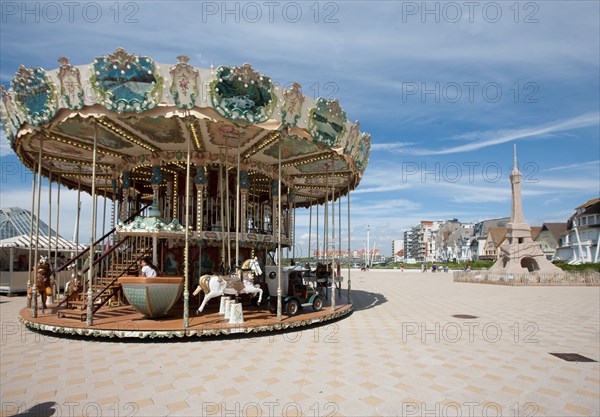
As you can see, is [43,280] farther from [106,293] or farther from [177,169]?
[177,169]

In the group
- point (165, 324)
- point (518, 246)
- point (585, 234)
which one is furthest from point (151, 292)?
point (585, 234)

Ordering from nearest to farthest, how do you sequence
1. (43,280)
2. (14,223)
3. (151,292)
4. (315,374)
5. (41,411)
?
1. (41,411)
2. (315,374)
3. (151,292)
4. (43,280)
5. (14,223)

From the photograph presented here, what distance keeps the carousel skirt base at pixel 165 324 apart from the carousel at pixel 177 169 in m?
0.05

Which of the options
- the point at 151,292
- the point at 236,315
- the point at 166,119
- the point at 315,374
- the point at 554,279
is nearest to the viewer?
the point at 315,374

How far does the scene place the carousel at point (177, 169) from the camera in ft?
31.4

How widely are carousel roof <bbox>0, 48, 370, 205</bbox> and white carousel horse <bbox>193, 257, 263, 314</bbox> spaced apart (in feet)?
12.6

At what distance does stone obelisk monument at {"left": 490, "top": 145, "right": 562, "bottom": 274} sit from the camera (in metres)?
38.9

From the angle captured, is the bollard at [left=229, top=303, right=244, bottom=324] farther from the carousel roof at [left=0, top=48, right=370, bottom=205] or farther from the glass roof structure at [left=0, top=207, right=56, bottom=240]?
the glass roof structure at [left=0, top=207, right=56, bottom=240]

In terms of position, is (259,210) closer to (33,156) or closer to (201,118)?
(201,118)

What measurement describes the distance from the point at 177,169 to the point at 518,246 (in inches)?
1434

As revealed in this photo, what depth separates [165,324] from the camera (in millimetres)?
10094

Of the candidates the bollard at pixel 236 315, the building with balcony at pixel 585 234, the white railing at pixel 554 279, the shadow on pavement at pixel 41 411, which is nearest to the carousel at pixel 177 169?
the bollard at pixel 236 315

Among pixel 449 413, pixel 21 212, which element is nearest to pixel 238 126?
pixel 449 413

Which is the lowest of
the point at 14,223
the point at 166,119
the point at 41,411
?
the point at 41,411
